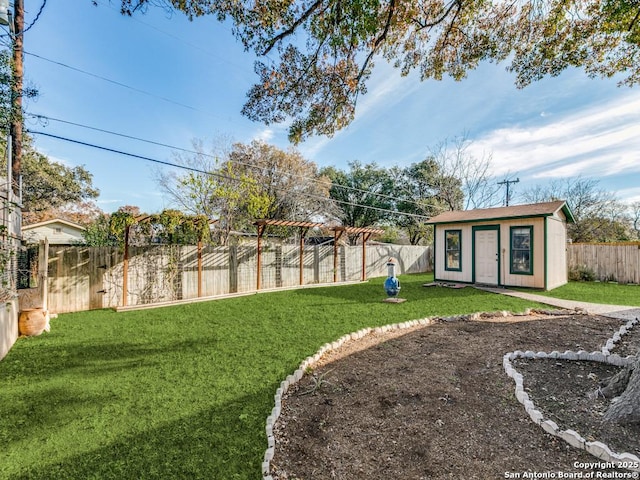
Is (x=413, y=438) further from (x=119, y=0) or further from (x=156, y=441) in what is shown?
(x=119, y=0)

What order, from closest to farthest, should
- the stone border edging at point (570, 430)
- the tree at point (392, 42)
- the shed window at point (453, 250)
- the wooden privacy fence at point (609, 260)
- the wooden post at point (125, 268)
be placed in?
the stone border edging at point (570, 430) < the tree at point (392, 42) < the wooden post at point (125, 268) < the wooden privacy fence at point (609, 260) < the shed window at point (453, 250)

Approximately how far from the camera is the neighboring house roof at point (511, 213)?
8578 millimetres

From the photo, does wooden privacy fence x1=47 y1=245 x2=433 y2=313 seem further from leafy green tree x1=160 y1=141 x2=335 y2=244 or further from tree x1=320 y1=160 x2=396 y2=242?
tree x1=320 y1=160 x2=396 y2=242

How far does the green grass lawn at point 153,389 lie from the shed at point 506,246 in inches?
173

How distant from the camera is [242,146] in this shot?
1686 centimetres

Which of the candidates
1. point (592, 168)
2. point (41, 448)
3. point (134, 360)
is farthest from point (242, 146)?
point (592, 168)

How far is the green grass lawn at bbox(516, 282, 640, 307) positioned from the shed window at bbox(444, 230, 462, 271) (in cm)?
214

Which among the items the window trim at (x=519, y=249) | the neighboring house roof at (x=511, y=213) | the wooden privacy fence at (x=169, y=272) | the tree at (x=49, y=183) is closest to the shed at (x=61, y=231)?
the tree at (x=49, y=183)

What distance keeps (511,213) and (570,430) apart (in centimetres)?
859

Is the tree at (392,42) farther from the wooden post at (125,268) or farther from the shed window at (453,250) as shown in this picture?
the shed window at (453,250)

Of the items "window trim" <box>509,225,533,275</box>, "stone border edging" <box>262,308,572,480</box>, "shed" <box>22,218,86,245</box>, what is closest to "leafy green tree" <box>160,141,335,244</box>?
"stone border edging" <box>262,308,572,480</box>

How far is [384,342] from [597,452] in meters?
2.56

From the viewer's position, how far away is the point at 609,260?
10.4 m

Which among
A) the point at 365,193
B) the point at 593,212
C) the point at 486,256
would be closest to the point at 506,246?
the point at 486,256
